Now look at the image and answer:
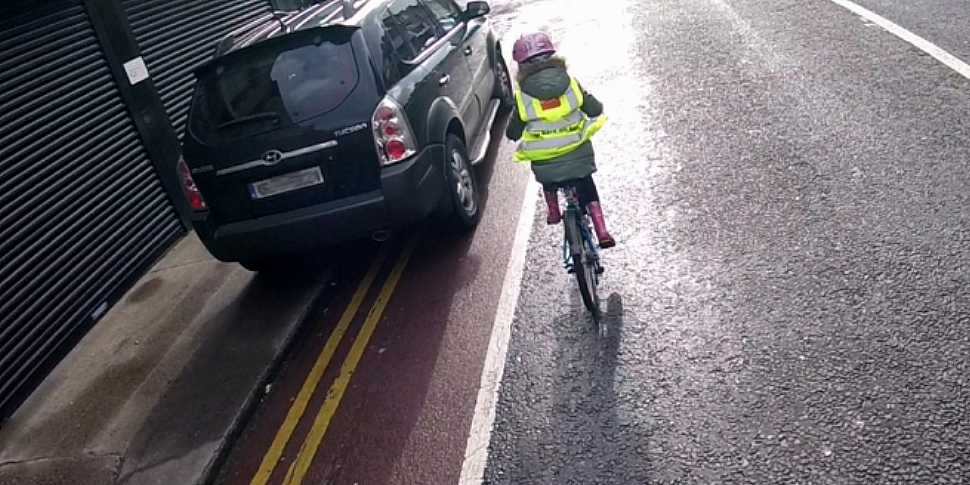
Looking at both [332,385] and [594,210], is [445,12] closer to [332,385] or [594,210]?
[594,210]

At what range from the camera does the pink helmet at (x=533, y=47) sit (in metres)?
4.88

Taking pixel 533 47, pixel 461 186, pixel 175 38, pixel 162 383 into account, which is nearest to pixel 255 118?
pixel 461 186

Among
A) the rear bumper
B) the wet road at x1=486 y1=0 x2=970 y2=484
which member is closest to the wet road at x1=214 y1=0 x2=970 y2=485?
the wet road at x1=486 y1=0 x2=970 y2=484

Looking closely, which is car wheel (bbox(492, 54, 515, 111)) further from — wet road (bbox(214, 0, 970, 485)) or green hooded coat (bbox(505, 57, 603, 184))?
green hooded coat (bbox(505, 57, 603, 184))

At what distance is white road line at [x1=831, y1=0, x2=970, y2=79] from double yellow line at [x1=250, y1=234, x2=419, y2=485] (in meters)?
5.17

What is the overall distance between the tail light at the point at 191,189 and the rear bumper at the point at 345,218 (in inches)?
3.6

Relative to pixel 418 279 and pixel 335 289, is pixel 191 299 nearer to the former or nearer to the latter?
pixel 335 289

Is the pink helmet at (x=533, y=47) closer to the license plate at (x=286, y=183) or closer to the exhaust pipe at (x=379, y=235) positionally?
the license plate at (x=286, y=183)

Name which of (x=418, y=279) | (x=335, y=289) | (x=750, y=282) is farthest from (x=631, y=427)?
(x=335, y=289)

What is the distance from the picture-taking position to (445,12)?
27.3 feet

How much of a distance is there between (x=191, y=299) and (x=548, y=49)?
12.5 feet

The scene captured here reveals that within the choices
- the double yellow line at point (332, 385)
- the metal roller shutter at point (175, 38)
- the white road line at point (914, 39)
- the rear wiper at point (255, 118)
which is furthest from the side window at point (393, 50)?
the white road line at point (914, 39)

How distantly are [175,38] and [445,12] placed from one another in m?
3.30

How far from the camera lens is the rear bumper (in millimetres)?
5848
